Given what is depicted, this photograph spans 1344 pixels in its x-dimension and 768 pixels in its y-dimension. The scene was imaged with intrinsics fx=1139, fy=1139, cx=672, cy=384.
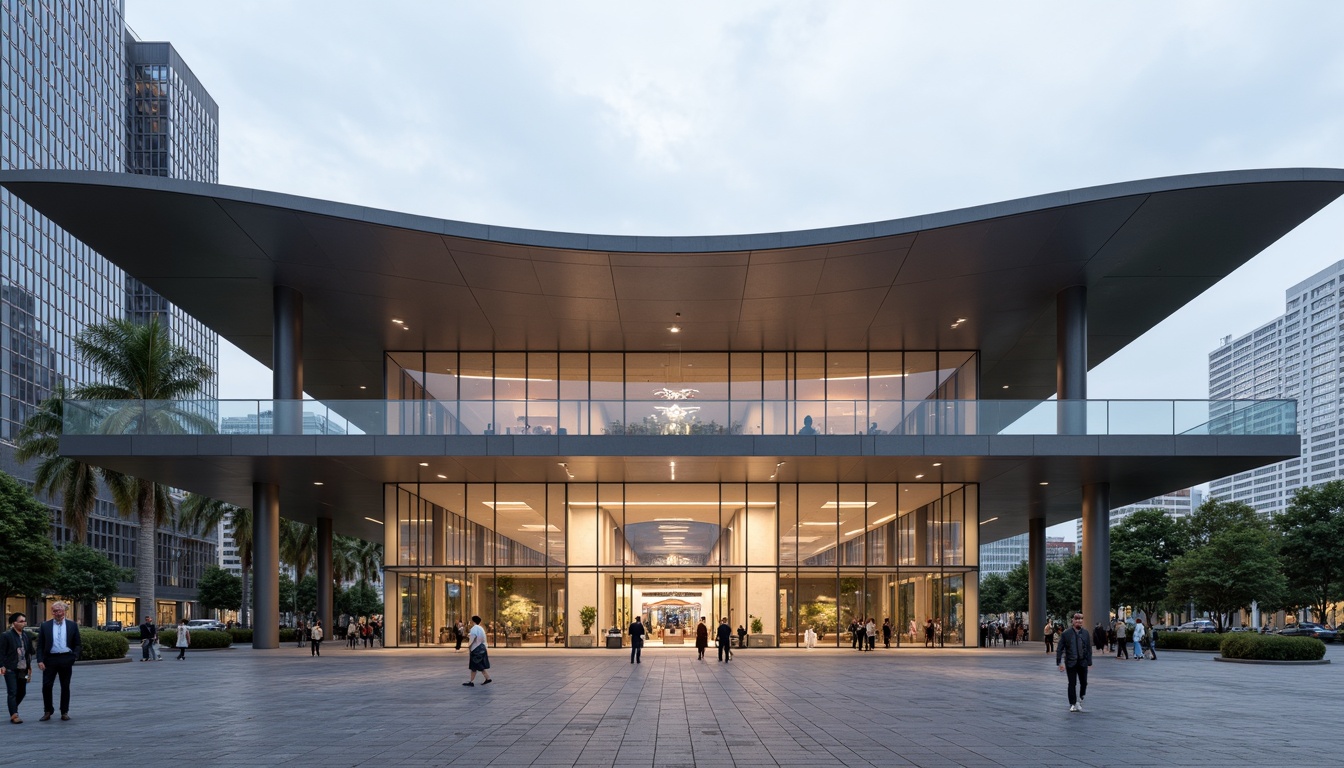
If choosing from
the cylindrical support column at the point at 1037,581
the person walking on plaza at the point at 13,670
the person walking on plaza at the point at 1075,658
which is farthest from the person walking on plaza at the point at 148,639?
the cylindrical support column at the point at 1037,581

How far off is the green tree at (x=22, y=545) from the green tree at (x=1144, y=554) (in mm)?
55783

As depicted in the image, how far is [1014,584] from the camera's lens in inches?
4405

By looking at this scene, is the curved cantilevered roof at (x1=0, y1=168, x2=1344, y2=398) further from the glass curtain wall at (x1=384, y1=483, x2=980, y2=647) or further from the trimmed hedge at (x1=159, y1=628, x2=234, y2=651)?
the trimmed hedge at (x1=159, y1=628, x2=234, y2=651)

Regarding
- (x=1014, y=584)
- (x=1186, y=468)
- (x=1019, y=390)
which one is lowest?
(x=1014, y=584)

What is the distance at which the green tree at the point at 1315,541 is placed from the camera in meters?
68.3

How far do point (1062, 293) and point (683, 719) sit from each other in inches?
782

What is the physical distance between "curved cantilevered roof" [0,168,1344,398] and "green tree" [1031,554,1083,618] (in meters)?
60.0

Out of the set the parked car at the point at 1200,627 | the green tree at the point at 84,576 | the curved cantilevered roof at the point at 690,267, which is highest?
the curved cantilevered roof at the point at 690,267

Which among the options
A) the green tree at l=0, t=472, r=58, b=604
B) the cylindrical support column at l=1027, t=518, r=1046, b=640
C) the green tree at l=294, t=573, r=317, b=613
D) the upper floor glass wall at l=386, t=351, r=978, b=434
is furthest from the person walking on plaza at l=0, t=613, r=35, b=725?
the green tree at l=294, t=573, r=317, b=613

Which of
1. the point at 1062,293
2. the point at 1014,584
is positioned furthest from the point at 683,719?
the point at 1014,584

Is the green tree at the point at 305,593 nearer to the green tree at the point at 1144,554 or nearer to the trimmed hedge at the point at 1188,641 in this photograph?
the green tree at the point at 1144,554

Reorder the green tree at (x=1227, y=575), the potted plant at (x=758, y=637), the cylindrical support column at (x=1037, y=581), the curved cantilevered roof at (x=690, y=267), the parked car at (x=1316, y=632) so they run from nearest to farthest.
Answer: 1. the curved cantilevered roof at (x=690, y=267)
2. the potted plant at (x=758, y=637)
3. the cylindrical support column at (x=1037, y=581)
4. the green tree at (x=1227, y=575)
5. the parked car at (x=1316, y=632)

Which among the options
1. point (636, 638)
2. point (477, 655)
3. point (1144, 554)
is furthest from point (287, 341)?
point (1144, 554)

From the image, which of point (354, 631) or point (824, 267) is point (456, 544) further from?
point (824, 267)
